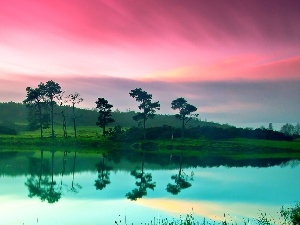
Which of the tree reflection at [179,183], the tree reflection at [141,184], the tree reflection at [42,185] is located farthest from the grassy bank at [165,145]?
the tree reflection at [179,183]

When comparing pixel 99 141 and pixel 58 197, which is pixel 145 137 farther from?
pixel 58 197

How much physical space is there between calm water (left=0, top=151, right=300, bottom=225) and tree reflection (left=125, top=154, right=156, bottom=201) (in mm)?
71

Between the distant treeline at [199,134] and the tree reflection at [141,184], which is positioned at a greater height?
the distant treeline at [199,134]

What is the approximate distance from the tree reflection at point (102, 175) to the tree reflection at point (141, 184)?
2621 millimetres

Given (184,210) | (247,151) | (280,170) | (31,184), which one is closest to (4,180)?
(31,184)

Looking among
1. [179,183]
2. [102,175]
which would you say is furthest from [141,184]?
[102,175]

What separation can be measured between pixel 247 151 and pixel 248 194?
4654 centimetres

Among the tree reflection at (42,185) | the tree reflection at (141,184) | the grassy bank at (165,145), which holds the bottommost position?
the tree reflection at (42,185)

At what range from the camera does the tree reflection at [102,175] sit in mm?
31656

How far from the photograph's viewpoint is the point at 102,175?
37.9 m

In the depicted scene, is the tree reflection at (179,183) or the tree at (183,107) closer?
the tree reflection at (179,183)

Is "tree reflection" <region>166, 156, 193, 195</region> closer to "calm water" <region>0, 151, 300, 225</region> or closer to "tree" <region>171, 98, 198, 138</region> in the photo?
"calm water" <region>0, 151, 300, 225</region>

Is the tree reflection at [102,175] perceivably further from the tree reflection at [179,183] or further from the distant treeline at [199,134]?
the distant treeline at [199,134]

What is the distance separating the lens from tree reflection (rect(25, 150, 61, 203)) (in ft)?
88.3
